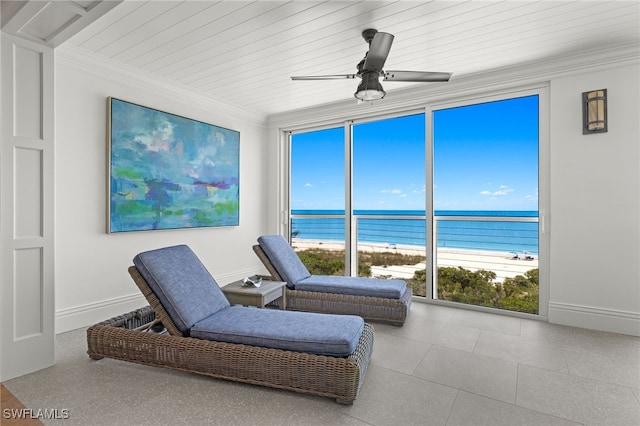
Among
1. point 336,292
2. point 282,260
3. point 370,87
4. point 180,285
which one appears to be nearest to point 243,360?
point 180,285

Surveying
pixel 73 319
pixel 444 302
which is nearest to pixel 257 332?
pixel 73 319

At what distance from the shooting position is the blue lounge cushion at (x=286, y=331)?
203 centimetres

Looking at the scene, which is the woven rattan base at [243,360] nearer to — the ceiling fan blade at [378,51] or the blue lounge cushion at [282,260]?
the blue lounge cushion at [282,260]

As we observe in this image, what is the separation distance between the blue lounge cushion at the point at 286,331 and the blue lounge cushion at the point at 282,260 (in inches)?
46.9

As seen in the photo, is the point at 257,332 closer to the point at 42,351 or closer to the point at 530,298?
the point at 42,351

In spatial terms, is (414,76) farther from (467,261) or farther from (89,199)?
(89,199)

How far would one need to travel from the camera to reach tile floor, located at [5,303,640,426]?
181cm

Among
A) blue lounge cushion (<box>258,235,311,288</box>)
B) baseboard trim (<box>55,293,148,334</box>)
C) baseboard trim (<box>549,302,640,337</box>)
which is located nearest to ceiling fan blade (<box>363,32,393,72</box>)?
blue lounge cushion (<box>258,235,311,288</box>)

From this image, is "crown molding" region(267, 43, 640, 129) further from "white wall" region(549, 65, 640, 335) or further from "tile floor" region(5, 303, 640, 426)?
"tile floor" region(5, 303, 640, 426)

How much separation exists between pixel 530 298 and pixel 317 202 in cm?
334

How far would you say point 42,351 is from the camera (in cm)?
235

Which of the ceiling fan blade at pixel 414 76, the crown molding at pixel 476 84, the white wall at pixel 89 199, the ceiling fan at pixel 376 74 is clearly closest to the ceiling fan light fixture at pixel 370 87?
the ceiling fan at pixel 376 74

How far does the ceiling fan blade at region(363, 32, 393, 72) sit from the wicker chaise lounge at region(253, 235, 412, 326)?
2.10 m

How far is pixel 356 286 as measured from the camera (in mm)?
3535
